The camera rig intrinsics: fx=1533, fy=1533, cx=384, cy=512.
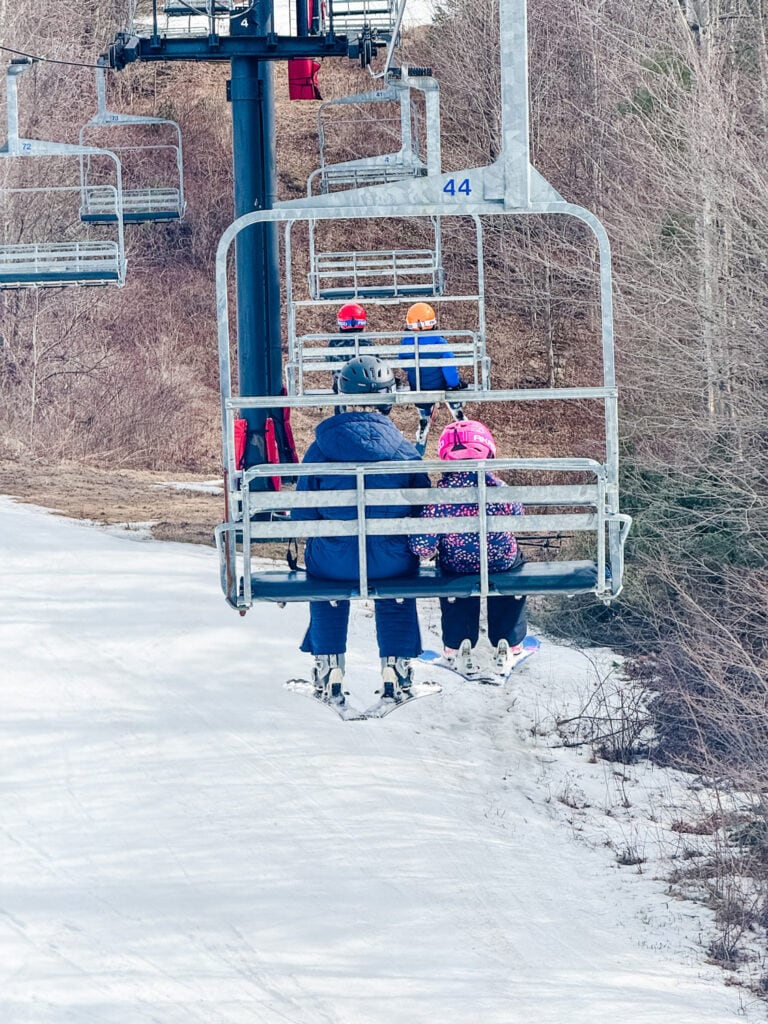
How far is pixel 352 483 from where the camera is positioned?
252 inches

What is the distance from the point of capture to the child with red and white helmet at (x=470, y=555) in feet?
21.2

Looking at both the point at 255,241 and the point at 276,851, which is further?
the point at 276,851

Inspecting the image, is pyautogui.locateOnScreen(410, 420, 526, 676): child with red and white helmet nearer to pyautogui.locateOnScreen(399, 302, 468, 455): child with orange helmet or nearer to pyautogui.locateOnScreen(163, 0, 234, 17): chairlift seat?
pyautogui.locateOnScreen(399, 302, 468, 455): child with orange helmet

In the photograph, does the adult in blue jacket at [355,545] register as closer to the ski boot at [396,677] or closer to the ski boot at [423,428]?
the ski boot at [396,677]

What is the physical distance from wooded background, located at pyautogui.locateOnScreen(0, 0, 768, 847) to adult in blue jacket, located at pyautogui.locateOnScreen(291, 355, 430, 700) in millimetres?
5849

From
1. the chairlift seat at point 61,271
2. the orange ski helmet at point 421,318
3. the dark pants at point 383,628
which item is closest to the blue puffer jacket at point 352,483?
the dark pants at point 383,628

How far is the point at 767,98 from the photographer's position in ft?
62.5

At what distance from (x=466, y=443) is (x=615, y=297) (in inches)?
542

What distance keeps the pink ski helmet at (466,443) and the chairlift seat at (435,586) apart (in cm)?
57

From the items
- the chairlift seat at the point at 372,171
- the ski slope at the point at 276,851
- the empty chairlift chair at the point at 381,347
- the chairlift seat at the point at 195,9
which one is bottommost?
the ski slope at the point at 276,851

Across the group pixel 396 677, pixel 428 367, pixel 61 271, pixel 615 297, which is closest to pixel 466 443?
pixel 396 677

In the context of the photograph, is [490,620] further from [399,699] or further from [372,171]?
[372,171]

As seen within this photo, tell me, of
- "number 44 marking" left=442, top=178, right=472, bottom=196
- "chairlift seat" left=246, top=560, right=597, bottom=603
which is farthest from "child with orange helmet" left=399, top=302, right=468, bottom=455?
"number 44 marking" left=442, top=178, right=472, bottom=196

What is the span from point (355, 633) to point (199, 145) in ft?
75.9
